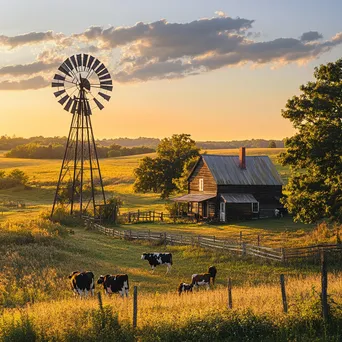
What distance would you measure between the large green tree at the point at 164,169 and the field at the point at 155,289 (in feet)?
64.0

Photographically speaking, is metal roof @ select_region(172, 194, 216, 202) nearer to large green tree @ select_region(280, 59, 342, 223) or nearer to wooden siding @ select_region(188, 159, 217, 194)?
wooden siding @ select_region(188, 159, 217, 194)

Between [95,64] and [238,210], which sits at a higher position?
[95,64]

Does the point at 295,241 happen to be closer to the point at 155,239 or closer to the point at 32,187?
the point at 155,239

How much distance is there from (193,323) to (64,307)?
Answer: 4.30 m

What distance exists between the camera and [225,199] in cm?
5178

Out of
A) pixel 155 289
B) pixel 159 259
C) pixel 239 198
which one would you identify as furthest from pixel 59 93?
pixel 155 289

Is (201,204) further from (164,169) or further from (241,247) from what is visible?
(241,247)

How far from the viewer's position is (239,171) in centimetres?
5556

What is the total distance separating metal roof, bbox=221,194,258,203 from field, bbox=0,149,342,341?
9.47ft

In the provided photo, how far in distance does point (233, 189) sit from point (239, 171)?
2822mm

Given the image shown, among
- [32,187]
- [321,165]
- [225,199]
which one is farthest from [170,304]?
[32,187]

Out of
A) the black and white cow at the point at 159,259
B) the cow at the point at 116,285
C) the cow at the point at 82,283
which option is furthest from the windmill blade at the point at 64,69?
the cow at the point at 116,285

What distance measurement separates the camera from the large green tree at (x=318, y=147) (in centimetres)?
3139

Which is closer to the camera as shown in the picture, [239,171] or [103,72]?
[103,72]
